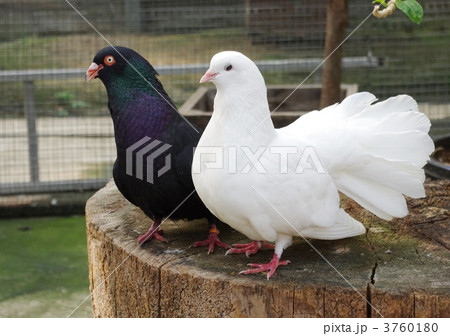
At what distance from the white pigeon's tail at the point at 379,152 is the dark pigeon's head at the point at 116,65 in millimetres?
534

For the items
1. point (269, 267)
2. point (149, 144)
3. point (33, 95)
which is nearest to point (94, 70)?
point (149, 144)

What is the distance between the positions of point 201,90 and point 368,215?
2.12 metres

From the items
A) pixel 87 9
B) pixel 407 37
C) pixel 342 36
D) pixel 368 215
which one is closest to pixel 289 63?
pixel 342 36

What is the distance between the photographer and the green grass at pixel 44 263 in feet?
13.0

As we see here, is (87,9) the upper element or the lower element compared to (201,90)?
upper

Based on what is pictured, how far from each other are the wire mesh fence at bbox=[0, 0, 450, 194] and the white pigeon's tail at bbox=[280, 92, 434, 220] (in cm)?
270

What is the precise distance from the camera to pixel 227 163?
83.7 inches

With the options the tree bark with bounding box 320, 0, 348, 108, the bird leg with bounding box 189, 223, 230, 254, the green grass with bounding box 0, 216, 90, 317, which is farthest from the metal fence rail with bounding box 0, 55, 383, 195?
the bird leg with bounding box 189, 223, 230, 254

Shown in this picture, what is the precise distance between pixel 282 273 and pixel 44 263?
8.08 feet

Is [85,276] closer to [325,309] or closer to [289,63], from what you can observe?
[289,63]

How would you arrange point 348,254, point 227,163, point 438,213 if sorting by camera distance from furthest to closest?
point 438,213
point 348,254
point 227,163

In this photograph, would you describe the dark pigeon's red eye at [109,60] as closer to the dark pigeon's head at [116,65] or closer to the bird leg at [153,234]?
the dark pigeon's head at [116,65]

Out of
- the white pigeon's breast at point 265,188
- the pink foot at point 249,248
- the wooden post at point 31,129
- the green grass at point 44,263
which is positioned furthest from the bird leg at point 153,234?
the wooden post at point 31,129

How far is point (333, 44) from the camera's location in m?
4.01
